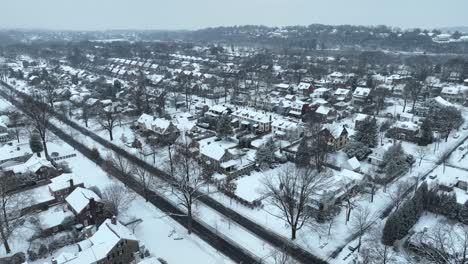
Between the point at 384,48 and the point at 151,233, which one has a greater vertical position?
the point at 384,48

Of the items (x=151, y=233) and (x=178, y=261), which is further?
(x=151, y=233)

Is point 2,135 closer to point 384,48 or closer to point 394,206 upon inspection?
point 394,206

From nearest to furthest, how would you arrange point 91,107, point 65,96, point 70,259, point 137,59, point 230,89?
point 70,259
point 91,107
point 65,96
point 230,89
point 137,59

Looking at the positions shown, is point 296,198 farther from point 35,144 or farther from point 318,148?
point 35,144

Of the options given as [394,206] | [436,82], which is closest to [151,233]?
[394,206]

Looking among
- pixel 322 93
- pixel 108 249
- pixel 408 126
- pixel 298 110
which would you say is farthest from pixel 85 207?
pixel 322 93

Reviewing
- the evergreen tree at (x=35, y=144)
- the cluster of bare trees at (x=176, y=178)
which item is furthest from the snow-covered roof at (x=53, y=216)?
the evergreen tree at (x=35, y=144)
